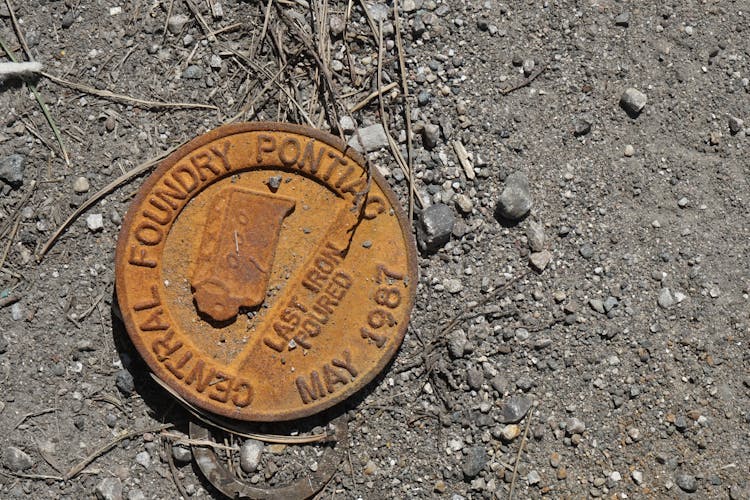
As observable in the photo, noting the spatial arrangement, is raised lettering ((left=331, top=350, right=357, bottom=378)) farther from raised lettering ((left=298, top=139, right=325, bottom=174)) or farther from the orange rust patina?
raised lettering ((left=298, top=139, right=325, bottom=174))

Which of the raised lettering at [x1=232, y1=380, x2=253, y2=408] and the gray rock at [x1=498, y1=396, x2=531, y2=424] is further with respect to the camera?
the gray rock at [x1=498, y1=396, x2=531, y2=424]

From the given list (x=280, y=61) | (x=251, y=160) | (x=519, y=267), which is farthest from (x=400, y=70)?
(x=519, y=267)

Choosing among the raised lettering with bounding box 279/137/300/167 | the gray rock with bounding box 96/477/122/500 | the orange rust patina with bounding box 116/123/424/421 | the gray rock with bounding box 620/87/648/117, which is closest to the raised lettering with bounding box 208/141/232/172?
the orange rust patina with bounding box 116/123/424/421

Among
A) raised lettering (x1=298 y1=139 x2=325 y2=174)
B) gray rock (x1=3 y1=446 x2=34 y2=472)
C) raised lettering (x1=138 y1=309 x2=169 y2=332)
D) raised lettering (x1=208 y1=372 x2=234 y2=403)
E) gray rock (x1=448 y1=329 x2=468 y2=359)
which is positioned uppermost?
raised lettering (x1=298 y1=139 x2=325 y2=174)

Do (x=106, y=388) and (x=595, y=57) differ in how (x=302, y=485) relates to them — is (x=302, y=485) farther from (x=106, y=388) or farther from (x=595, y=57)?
(x=595, y=57)

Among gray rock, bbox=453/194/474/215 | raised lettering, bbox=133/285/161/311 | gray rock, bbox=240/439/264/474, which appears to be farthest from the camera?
gray rock, bbox=453/194/474/215

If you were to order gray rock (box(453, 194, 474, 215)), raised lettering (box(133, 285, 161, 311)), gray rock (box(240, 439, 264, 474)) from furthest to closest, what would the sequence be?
gray rock (box(453, 194, 474, 215)), gray rock (box(240, 439, 264, 474)), raised lettering (box(133, 285, 161, 311))
